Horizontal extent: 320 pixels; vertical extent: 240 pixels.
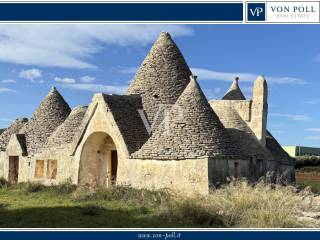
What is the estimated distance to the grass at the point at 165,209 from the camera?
40.7 ft

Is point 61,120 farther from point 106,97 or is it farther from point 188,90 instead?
point 188,90

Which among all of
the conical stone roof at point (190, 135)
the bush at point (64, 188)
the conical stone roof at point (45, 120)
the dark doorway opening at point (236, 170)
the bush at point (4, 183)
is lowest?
the bush at point (64, 188)

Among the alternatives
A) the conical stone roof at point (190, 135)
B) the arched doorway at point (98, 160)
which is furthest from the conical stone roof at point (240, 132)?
the arched doorway at point (98, 160)

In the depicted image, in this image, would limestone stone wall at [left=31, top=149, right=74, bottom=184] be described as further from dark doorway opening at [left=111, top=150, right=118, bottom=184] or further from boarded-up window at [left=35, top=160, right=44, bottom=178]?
dark doorway opening at [left=111, top=150, right=118, bottom=184]

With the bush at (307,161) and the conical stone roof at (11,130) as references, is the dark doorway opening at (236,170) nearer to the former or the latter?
the conical stone roof at (11,130)

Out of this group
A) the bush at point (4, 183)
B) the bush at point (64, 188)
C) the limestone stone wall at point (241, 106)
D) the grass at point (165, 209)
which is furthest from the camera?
the bush at point (4, 183)

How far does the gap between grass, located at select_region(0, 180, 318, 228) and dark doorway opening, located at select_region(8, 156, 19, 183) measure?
844 centimetres

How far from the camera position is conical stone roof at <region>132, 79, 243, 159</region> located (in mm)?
17453

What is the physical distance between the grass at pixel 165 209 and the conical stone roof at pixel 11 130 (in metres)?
10.5

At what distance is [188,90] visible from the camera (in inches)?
744

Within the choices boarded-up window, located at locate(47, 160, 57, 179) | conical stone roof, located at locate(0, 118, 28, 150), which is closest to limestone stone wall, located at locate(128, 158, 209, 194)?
boarded-up window, located at locate(47, 160, 57, 179)

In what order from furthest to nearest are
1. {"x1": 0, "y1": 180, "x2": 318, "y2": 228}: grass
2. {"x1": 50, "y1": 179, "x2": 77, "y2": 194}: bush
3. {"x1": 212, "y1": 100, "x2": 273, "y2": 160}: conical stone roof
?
{"x1": 212, "y1": 100, "x2": 273, "y2": 160}: conical stone roof
{"x1": 50, "y1": 179, "x2": 77, "y2": 194}: bush
{"x1": 0, "y1": 180, "x2": 318, "y2": 228}: grass
